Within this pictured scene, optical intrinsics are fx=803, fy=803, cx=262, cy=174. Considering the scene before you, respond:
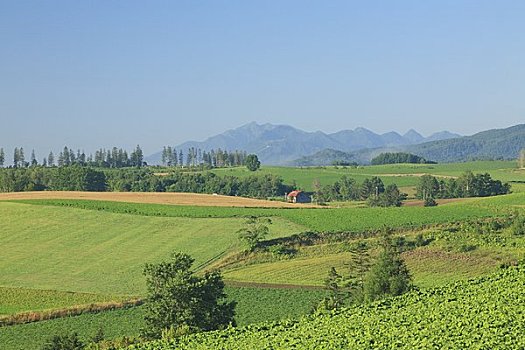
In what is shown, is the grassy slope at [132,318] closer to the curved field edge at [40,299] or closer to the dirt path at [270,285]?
the dirt path at [270,285]

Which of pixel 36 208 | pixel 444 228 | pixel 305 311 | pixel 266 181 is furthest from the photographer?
pixel 266 181

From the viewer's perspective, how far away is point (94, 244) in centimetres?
8375

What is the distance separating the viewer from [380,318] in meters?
29.4

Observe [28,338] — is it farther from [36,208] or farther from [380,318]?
[36,208]

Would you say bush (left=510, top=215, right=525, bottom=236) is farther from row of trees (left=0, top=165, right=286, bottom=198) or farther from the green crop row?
row of trees (left=0, top=165, right=286, bottom=198)

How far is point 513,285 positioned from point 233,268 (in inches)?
1639

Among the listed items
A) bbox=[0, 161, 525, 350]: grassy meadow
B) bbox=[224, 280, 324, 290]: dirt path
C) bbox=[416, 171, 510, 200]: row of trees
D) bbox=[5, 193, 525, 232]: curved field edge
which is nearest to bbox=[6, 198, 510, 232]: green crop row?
bbox=[5, 193, 525, 232]: curved field edge

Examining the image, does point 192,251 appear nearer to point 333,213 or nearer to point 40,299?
point 40,299

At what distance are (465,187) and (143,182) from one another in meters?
67.1

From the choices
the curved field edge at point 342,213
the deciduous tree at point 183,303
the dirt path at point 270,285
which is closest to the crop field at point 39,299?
the dirt path at point 270,285

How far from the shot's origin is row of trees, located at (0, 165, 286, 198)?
164 m

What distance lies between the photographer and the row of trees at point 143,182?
536 feet

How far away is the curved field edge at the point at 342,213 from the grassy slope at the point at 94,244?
2639 mm

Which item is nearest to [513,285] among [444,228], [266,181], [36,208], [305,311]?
[305,311]
